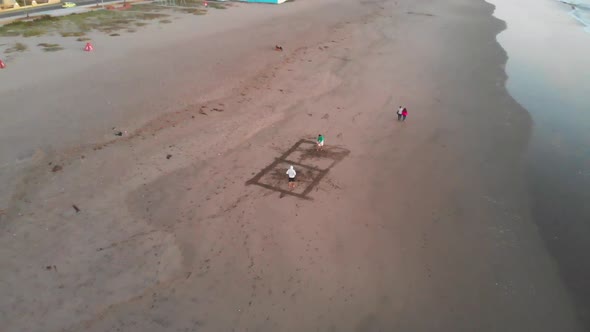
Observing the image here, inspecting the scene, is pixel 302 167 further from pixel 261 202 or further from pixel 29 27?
pixel 29 27

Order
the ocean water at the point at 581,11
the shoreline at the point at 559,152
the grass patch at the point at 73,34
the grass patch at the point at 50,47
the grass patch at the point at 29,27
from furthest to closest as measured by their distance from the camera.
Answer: the ocean water at the point at 581,11 < the grass patch at the point at 73,34 < the grass patch at the point at 29,27 < the grass patch at the point at 50,47 < the shoreline at the point at 559,152

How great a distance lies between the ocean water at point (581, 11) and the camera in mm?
46156

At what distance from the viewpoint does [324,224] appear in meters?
12.7

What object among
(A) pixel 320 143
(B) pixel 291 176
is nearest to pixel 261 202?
(B) pixel 291 176

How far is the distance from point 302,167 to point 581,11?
57.4 metres

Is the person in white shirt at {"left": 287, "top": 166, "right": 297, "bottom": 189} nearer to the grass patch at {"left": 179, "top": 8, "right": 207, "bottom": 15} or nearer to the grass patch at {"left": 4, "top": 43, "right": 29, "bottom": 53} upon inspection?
the grass patch at {"left": 4, "top": 43, "right": 29, "bottom": 53}

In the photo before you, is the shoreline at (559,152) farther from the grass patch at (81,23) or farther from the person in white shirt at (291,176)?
the grass patch at (81,23)

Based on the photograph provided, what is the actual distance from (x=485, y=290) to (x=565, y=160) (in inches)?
394

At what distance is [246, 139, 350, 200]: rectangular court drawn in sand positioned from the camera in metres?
14.4

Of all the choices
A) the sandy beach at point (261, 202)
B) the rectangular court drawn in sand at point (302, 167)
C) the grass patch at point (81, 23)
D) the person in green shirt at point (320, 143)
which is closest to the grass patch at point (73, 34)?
the grass patch at point (81, 23)

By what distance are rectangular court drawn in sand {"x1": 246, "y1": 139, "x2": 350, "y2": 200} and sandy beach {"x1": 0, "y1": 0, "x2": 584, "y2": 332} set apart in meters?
0.08

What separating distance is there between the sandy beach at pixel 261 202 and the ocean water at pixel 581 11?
30516 millimetres

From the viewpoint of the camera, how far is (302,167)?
51.0 ft

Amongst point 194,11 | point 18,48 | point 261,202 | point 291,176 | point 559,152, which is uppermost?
point 18,48
